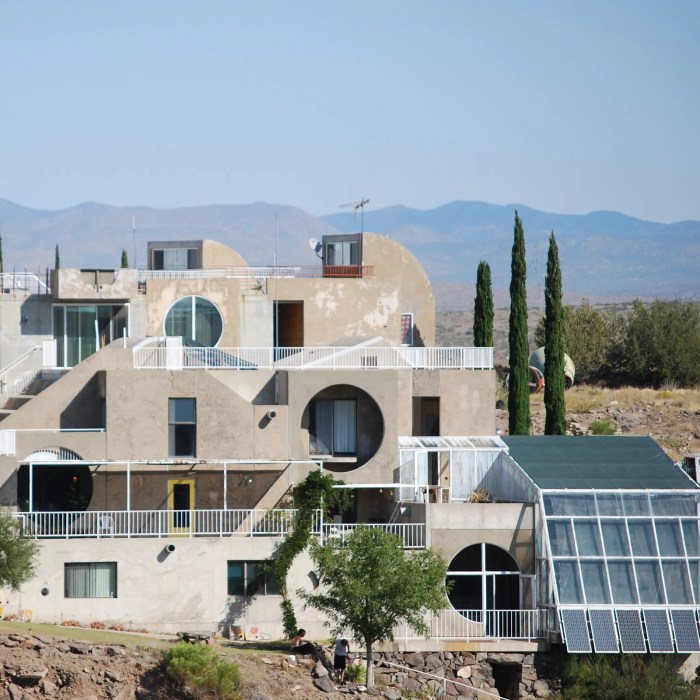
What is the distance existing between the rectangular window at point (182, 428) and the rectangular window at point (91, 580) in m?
4.57

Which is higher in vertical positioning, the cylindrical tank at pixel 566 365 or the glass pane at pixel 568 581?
the cylindrical tank at pixel 566 365

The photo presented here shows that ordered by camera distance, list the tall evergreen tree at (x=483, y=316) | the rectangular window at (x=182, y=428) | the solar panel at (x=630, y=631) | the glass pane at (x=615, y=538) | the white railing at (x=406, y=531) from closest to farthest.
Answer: the solar panel at (x=630, y=631)
the glass pane at (x=615, y=538)
the white railing at (x=406, y=531)
the rectangular window at (x=182, y=428)
the tall evergreen tree at (x=483, y=316)

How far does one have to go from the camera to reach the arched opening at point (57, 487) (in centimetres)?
4803

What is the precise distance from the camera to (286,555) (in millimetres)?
43500

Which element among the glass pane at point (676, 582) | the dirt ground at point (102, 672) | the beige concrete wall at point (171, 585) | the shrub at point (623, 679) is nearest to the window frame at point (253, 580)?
the beige concrete wall at point (171, 585)

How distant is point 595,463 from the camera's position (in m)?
47.3

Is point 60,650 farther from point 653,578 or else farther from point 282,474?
point 653,578

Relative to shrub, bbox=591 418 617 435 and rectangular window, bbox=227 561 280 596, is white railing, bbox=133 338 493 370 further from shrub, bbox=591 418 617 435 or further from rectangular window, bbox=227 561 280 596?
shrub, bbox=591 418 617 435

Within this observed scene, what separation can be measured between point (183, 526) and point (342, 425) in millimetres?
5960

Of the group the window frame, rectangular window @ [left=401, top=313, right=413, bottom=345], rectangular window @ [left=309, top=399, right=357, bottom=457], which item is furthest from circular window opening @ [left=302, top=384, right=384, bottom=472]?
rectangular window @ [left=401, top=313, right=413, bottom=345]

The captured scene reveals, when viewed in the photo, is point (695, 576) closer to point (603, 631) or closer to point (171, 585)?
point (603, 631)

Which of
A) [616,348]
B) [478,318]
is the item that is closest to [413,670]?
[478,318]

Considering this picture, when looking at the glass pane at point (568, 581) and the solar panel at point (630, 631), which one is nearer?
the solar panel at point (630, 631)

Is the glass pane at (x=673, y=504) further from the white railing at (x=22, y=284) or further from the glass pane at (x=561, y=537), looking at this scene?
the white railing at (x=22, y=284)
